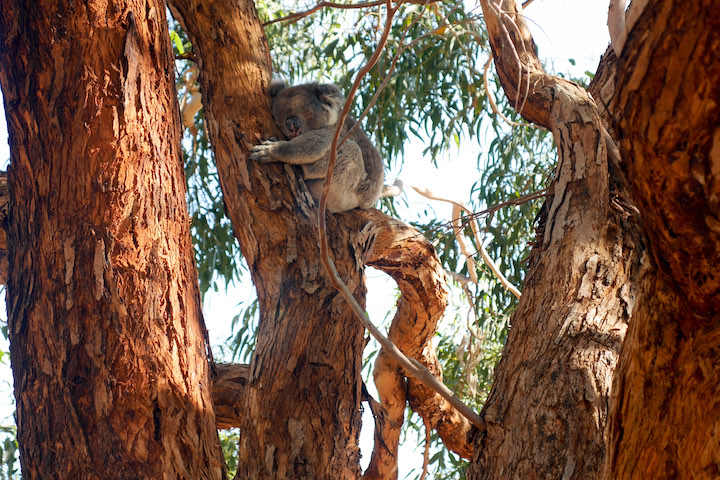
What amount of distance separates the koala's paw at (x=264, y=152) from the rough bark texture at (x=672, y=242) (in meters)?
1.31

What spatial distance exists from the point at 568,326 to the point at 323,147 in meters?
1.50

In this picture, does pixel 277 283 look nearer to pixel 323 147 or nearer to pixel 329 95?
pixel 323 147

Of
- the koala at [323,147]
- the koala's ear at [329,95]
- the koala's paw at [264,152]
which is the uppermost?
the koala's ear at [329,95]

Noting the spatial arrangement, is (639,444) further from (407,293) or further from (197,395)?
(407,293)

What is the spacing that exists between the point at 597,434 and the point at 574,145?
2.15ft

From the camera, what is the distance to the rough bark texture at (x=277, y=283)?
5.00 ft

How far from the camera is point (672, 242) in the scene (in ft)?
2.30

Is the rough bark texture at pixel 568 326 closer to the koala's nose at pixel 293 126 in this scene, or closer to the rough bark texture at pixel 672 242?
the rough bark texture at pixel 672 242

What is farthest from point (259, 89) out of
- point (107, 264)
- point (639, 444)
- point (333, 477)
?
point (639, 444)

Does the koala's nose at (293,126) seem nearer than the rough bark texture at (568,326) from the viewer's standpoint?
No

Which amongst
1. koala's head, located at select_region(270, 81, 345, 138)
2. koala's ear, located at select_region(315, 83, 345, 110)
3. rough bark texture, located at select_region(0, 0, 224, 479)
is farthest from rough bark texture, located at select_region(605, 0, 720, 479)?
koala's ear, located at select_region(315, 83, 345, 110)

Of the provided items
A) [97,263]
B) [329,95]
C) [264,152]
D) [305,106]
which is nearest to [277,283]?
[264,152]

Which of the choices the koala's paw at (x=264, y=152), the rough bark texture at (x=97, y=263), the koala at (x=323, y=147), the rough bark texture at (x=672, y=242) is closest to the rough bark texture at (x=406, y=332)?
the koala at (x=323, y=147)

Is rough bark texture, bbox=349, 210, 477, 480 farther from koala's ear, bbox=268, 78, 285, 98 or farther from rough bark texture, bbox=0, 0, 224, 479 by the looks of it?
rough bark texture, bbox=0, 0, 224, 479
